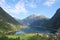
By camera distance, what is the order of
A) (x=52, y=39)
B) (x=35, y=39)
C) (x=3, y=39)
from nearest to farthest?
(x=3, y=39)
(x=35, y=39)
(x=52, y=39)

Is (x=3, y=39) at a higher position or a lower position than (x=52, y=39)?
lower

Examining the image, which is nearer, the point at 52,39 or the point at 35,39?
the point at 35,39

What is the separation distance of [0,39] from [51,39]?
5269cm

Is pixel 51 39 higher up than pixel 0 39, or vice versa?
pixel 51 39

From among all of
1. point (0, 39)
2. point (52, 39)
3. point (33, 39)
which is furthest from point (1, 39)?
point (52, 39)

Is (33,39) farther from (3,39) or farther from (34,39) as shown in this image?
(3,39)

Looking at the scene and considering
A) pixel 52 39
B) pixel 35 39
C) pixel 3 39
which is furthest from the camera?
pixel 52 39

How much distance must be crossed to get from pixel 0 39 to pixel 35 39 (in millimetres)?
26575

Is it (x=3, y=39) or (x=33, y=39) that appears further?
(x=33, y=39)

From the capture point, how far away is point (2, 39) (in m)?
87.2

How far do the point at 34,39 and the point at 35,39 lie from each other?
1073 millimetres

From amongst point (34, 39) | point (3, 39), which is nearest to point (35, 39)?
point (34, 39)

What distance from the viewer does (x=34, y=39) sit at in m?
107

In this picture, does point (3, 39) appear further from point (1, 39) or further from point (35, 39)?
point (35, 39)
